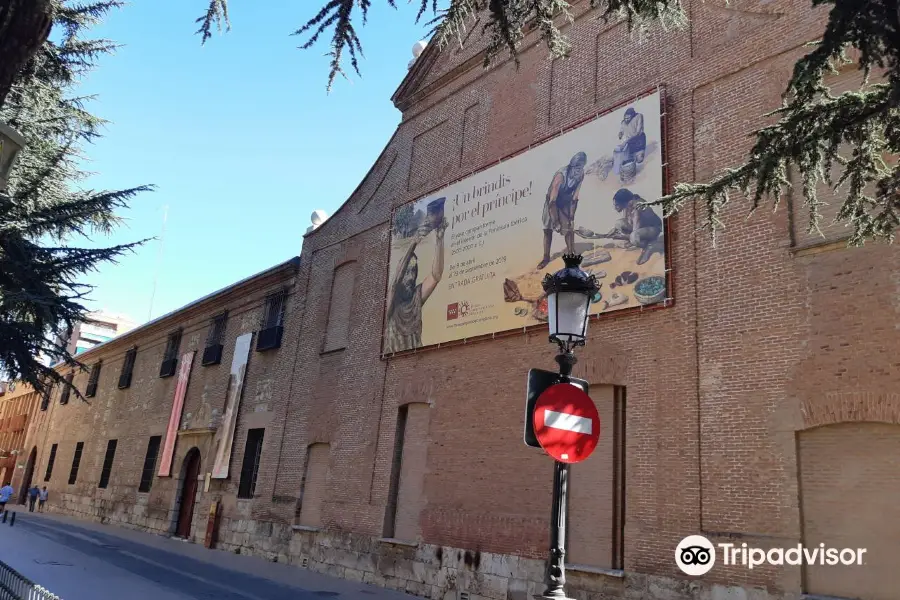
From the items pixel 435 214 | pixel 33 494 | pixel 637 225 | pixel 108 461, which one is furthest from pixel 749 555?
pixel 33 494

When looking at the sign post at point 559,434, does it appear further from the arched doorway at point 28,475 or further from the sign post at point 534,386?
the arched doorway at point 28,475

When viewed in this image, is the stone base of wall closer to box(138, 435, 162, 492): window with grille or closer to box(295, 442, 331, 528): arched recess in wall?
box(295, 442, 331, 528): arched recess in wall

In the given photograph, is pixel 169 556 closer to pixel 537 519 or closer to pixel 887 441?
pixel 537 519

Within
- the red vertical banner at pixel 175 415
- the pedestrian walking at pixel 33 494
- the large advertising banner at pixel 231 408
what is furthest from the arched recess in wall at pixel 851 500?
the pedestrian walking at pixel 33 494

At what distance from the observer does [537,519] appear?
11.1 m

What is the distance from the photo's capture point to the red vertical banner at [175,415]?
24.0 meters

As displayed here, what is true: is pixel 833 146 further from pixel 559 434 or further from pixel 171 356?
pixel 171 356

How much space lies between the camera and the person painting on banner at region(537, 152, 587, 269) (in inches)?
480

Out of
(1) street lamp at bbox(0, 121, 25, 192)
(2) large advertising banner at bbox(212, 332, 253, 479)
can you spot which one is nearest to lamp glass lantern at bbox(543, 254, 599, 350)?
(1) street lamp at bbox(0, 121, 25, 192)

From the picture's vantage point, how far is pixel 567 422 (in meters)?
4.83

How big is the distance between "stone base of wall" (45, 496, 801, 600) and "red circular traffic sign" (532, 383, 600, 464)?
3.64 m

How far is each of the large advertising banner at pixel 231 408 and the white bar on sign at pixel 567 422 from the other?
57.4 ft

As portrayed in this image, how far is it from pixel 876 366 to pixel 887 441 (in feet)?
2.82

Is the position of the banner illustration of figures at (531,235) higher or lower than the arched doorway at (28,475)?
higher
